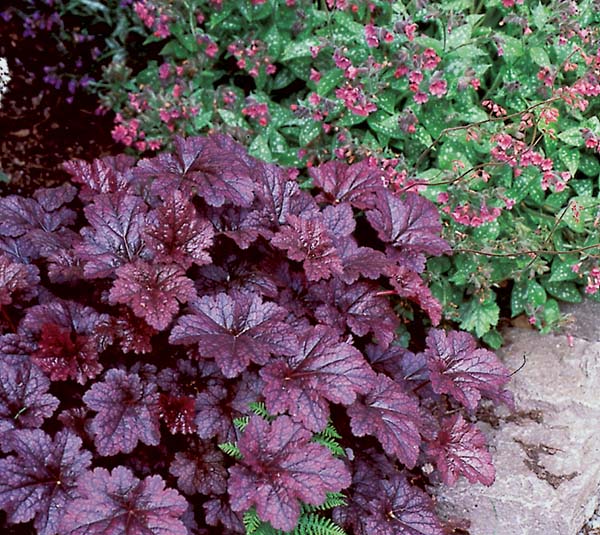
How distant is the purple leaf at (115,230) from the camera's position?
7.08 feet

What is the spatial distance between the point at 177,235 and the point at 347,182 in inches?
29.0

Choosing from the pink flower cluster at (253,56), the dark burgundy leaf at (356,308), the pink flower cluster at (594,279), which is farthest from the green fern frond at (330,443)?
the pink flower cluster at (253,56)

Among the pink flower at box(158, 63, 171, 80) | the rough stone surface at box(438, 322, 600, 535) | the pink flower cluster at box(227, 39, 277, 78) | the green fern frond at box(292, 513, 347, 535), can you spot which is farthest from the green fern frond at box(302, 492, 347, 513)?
the pink flower at box(158, 63, 171, 80)

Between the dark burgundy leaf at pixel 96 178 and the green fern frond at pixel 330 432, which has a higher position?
the dark burgundy leaf at pixel 96 178

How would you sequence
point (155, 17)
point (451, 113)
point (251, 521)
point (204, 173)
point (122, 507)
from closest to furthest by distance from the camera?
point (122, 507), point (251, 521), point (204, 173), point (451, 113), point (155, 17)

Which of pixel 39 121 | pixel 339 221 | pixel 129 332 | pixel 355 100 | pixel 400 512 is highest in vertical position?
pixel 355 100

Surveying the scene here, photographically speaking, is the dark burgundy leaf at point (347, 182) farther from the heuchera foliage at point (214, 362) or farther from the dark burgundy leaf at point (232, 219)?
the dark burgundy leaf at point (232, 219)

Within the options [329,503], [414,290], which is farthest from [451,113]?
[329,503]

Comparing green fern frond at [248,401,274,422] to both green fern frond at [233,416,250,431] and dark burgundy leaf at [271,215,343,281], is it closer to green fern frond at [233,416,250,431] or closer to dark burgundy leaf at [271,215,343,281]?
green fern frond at [233,416,250,431]

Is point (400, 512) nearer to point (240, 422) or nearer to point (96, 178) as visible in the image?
point (240, 422)

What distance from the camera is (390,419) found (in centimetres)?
203

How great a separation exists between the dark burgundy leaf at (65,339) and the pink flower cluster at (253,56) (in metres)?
1.51

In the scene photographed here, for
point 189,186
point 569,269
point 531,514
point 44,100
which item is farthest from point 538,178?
point 44,100

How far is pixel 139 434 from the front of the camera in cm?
193
